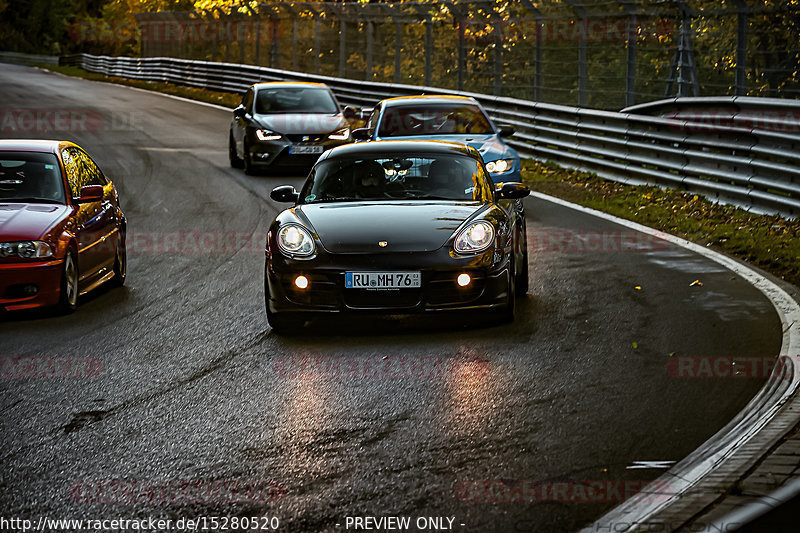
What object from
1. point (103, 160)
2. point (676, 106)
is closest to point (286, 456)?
point (676, 106)

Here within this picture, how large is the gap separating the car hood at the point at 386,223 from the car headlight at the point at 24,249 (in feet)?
6.44

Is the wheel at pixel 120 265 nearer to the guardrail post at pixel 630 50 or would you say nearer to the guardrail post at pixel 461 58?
the guardrail post at pixel 630 50

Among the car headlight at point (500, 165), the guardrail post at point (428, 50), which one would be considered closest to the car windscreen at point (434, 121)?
the car headlight at point (500, 165)

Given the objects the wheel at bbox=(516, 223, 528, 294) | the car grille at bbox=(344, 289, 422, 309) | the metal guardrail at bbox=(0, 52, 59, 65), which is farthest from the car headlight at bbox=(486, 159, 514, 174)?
the metal guardrail at bbox=(0, 52, 59, 65)

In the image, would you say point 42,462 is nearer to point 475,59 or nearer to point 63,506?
point 63,506

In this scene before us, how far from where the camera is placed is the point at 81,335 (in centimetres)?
875

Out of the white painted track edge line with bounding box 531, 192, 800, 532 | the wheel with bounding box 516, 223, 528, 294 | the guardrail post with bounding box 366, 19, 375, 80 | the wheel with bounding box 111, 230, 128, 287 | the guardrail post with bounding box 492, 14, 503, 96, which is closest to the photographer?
the white painted track edge line with bounding box 531, 192, 800, 532

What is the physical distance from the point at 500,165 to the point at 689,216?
234cm

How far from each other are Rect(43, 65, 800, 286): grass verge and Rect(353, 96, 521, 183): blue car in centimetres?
148

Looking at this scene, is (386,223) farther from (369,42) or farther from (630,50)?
(369,42)

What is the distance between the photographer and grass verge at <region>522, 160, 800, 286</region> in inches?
471

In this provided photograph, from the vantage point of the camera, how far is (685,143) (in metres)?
16.2

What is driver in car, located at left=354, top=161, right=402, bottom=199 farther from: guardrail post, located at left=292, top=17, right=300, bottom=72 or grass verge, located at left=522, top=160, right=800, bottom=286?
guardrail post, located at left=292, top=17, right=300, bottom=72

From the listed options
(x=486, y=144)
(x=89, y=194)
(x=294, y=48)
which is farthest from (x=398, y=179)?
(x=294, y=48)
